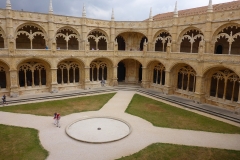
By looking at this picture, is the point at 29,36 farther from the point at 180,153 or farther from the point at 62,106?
the point at 180,153

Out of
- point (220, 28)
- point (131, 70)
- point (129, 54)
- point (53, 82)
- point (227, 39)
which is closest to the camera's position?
point (220, 28)

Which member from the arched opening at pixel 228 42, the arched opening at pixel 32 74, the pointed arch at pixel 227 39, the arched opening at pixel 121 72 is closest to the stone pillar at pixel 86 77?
the arched opening at pixel 32 74

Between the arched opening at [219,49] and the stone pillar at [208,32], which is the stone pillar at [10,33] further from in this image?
the arched opening at [219,49]

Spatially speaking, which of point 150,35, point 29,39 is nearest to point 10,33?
point 29,39

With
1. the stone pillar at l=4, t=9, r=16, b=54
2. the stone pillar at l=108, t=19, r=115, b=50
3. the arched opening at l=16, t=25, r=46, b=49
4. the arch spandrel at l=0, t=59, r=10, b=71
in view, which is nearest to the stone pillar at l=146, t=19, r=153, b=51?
the stone pillar at l=108, t=19, r=115, b=50

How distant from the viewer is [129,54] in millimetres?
30984

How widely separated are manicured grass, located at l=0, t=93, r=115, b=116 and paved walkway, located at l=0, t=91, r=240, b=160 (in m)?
1.18

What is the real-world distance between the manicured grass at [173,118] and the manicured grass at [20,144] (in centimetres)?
936

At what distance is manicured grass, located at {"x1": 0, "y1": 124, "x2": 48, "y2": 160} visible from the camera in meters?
12.1

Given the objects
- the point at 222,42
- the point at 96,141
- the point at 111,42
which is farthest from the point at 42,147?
the point at 222,42

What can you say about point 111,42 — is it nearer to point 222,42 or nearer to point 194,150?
point 222,42

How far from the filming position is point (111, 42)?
31.2m

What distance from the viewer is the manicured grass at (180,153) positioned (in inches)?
481

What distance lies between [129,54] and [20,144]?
21066 millimetres
